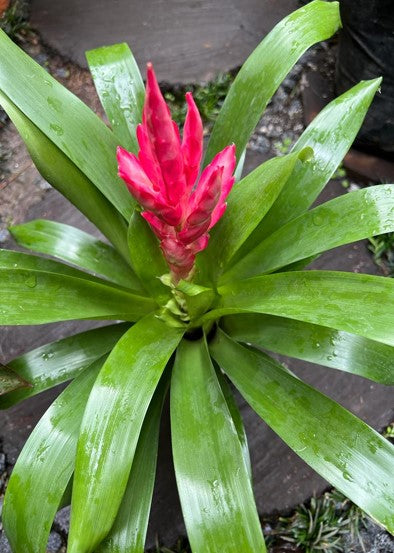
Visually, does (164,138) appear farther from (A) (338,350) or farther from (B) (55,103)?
(A) (338,350)

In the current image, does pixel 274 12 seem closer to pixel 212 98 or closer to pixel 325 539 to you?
pixel 212 98

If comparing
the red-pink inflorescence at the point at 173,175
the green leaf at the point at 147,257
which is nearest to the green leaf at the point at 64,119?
the green leaf at the point at 147,257

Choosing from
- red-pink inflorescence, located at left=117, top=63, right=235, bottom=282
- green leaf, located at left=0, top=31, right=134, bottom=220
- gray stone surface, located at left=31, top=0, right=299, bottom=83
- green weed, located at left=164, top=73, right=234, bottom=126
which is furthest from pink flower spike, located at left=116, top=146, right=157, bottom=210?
gray stone surface, located at left=31, top=0, right=299, bottom=83

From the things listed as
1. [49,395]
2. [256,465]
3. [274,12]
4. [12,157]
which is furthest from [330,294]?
[274,12]

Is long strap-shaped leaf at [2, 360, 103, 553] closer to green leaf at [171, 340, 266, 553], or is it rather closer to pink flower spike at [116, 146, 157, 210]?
green leaf at [171, 340, 266, 553]

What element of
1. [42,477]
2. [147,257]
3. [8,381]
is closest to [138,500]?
[42,477]

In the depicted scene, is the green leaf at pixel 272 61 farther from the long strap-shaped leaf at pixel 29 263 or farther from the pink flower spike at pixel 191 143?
the long strap-shaped leaf at pixel 29 263
